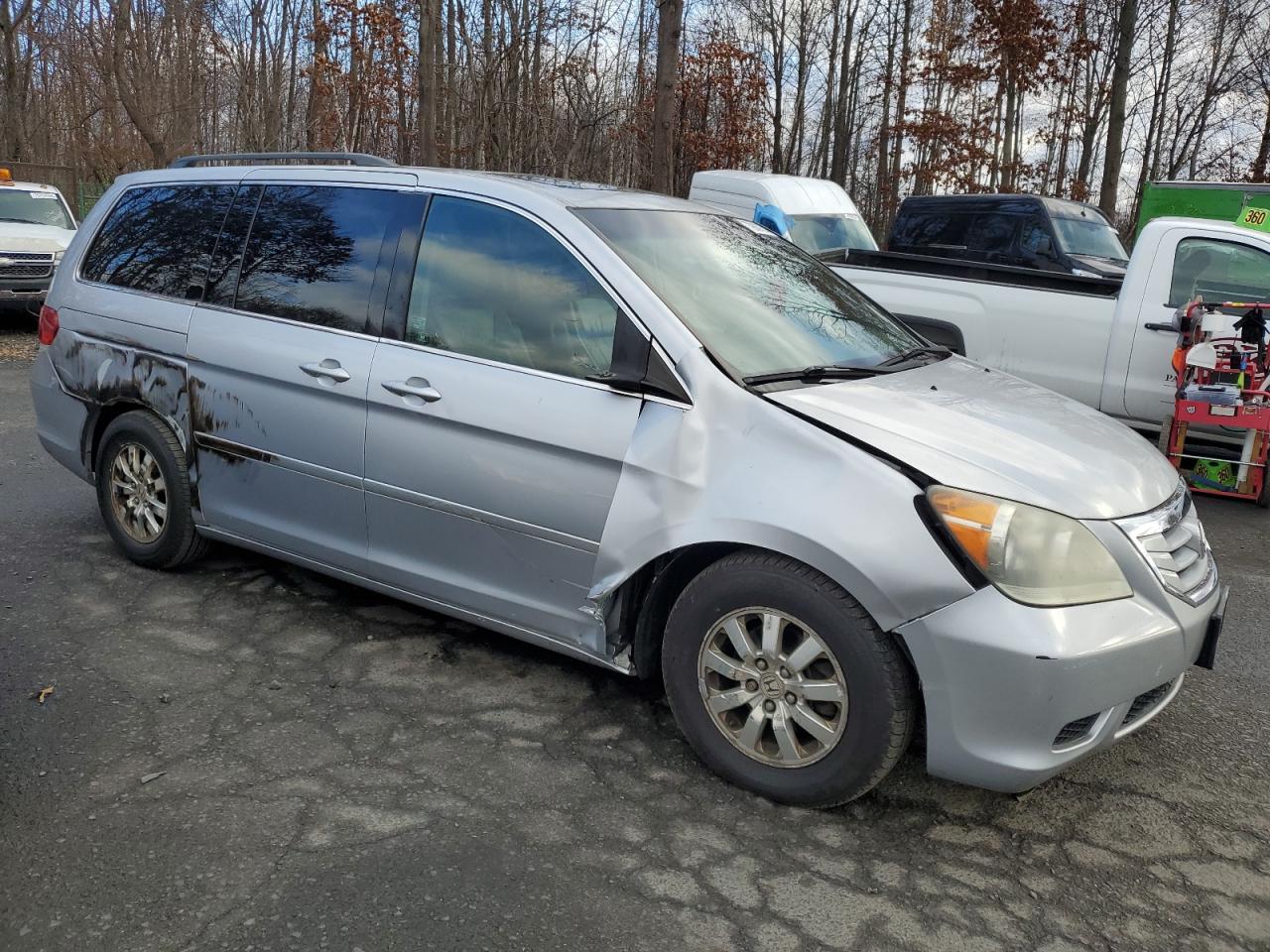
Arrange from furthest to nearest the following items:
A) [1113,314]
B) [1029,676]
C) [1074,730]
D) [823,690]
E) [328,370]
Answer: [1113,314], [328,370], [823,690], [1074,730], [1029,676]

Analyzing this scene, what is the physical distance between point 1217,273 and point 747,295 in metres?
5.50

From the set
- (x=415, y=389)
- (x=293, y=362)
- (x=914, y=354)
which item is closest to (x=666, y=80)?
(x=914, y=354)

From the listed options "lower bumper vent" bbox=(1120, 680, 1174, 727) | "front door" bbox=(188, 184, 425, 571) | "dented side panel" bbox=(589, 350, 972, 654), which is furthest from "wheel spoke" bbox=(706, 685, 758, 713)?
"front door" bbox=(188, 184, 425, 571)

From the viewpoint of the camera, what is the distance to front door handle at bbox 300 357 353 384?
12.7 ft

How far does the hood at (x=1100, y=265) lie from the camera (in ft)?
38.1

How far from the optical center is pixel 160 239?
473cm

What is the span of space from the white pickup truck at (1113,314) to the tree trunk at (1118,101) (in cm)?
1162

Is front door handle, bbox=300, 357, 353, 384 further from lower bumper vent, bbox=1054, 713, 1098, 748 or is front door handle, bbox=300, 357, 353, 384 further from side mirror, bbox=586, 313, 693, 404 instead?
lower bumper vent, bbox=1054, 713, 1098, 748

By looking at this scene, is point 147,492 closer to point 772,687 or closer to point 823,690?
point 772,687

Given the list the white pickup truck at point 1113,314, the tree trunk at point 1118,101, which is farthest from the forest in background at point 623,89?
the white pickup truck at point 1113,314

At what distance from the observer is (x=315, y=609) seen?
4.52 meters

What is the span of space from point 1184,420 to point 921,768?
4615 mm

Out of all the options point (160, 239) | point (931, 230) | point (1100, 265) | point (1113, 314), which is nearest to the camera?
point (160, 239)

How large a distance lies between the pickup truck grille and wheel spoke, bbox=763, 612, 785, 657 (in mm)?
13015
